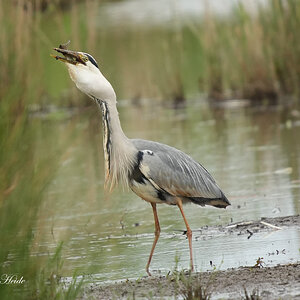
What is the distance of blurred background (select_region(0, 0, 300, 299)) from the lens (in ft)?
13.5

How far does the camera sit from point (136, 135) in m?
13.8

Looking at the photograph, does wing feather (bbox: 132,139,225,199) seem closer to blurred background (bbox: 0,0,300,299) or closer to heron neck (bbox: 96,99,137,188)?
heron neck (bbox: 96,99,137,188)

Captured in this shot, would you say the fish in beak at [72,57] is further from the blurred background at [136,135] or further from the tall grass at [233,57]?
the tall grass at [233,57]

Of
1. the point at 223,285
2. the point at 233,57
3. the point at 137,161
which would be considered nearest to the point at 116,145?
the point at 137,161

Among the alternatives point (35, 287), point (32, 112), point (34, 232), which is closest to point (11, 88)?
point (32, 112)

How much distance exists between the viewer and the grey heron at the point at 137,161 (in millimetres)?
6672

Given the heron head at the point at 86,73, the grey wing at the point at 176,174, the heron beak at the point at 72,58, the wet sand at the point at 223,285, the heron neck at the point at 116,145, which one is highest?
the heron beak at the point at 72,58

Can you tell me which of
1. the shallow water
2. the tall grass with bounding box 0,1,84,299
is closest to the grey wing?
the shallow water

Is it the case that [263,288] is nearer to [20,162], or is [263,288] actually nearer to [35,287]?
[35,287]

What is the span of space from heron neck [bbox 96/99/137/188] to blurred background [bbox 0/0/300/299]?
1.45 ft

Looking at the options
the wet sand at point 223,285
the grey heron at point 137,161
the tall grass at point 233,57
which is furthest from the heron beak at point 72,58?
the tall grass at point 233,57

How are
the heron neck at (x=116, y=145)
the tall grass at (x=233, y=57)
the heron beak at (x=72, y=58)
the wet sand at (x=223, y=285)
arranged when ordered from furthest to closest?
the tall grass at (x=233, y=57) < the heron neck at (x=116, y=145) < the heron beak at (x=72, y=58) < the wet sand at (x=223, y=285)

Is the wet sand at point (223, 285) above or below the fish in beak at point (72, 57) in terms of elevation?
below

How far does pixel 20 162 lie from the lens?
13.4ft
